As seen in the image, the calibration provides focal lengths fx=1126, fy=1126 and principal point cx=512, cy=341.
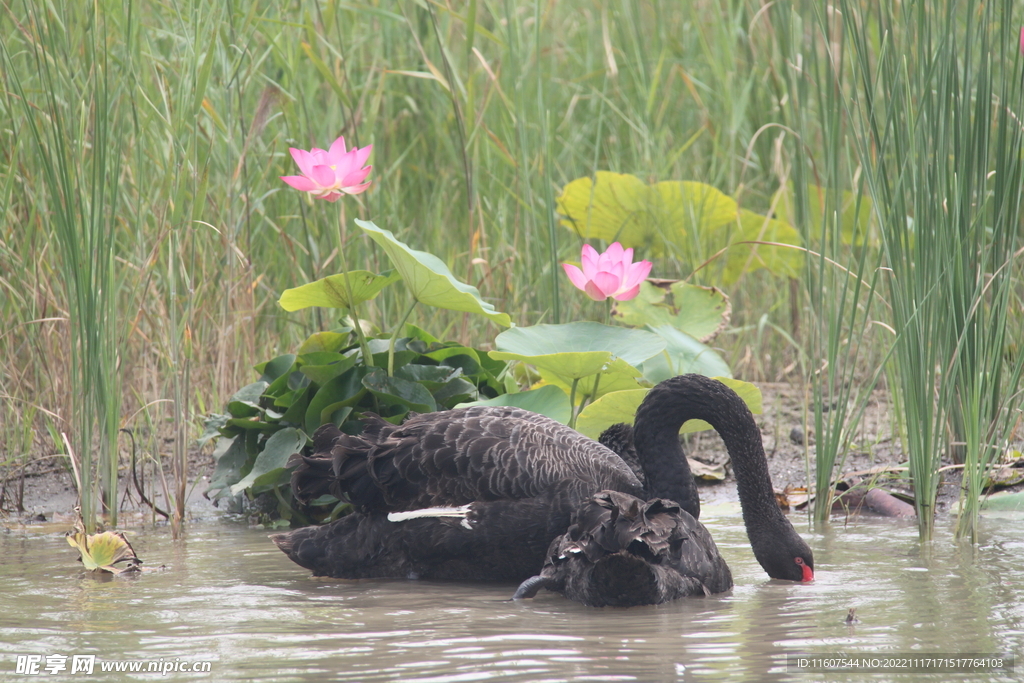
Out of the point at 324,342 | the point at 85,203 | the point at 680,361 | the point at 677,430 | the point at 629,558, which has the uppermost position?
the point at 85,203

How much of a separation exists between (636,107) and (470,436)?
4.10 meters

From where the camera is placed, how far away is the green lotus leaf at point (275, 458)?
448cm

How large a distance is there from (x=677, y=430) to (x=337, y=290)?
147 cm

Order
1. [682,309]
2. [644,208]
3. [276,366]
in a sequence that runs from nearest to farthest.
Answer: [276,366] → [682,309] → [644,208]

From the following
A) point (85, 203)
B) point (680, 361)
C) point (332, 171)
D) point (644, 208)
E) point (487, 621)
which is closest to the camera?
point (487, 621)

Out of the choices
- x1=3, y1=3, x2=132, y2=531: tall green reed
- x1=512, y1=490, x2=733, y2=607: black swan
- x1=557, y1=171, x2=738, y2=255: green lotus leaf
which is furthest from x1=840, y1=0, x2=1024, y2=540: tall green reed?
x1=3, y1=3, x2=132, y2=531: tall green reed

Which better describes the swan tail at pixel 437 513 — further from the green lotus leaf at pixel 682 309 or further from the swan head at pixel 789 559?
the green lotus leaf at pixel 682 309

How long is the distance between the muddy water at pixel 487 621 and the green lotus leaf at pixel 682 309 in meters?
1.61

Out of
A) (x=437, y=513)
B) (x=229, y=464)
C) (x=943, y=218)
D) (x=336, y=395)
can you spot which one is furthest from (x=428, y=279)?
(x=943, y=218)

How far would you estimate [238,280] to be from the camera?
5.38 metres

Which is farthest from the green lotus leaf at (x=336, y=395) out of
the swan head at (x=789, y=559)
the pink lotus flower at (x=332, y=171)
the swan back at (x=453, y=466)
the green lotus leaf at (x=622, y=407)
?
the swan head at (x=789, y=559)

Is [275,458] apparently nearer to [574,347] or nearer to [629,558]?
[574,347]

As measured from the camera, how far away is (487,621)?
Result: 3119 millimetres

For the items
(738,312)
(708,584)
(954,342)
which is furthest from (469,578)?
(738,312)
